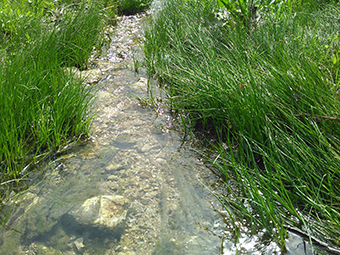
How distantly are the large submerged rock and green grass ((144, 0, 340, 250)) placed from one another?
2.58 ft

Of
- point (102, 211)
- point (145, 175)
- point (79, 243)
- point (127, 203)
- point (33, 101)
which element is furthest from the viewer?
point (33, 101)

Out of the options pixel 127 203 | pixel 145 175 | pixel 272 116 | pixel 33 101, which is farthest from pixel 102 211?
pixel 272 116

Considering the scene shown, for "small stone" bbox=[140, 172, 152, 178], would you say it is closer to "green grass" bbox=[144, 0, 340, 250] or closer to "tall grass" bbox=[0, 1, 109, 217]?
"green grass" bbox=[144, 0, 340, 250]

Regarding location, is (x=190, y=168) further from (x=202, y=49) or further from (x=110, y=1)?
(x=110, y=1)

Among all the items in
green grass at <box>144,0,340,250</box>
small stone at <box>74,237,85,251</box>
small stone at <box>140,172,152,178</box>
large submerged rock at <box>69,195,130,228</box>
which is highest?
green grass at <box>144,0,340,250</box>

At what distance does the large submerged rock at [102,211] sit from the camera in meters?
1.88

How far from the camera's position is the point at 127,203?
2.05m

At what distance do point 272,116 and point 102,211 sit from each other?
161 cm

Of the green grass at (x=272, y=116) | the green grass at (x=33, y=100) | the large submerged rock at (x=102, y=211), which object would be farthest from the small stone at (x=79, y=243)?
the green grass at (x=272, y=116)

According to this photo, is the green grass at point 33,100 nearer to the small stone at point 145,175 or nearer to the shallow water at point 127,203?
the shallow water at point 127,203

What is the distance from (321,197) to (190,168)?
3.36 ft

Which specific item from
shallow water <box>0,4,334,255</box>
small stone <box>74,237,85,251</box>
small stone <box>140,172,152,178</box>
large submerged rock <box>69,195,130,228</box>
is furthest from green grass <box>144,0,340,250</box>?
small stone <box>74,237,85,251</box>

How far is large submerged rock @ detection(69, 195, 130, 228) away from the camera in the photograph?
1.88 m

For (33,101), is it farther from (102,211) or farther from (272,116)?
(272,116)
